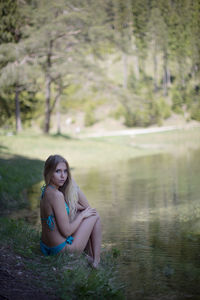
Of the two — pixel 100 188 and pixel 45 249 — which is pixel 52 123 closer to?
pixel 100 188

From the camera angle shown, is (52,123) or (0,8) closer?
(0,8)

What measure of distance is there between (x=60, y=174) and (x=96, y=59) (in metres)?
25.0

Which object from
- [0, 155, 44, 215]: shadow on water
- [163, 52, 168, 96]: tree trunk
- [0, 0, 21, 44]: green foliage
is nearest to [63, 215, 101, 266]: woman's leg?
[0, 155, 44, 215]: shadow on water

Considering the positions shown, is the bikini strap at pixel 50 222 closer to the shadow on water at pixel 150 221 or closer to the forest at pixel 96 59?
the shadow on water at pixel 150 221

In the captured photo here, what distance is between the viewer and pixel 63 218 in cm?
468

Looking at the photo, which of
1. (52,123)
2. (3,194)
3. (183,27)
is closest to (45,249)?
(3,194)

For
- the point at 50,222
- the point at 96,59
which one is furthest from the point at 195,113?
the point at 50,222

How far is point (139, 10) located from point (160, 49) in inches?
253

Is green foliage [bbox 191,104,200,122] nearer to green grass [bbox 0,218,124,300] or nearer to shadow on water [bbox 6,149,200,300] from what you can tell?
shadow on water [bbox 6,149,200,300]

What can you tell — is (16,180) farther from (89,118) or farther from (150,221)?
(89,118)

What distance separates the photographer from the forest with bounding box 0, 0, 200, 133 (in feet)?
78.6

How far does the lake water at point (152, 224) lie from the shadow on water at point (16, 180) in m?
0.35

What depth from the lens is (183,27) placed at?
42406 millimetres

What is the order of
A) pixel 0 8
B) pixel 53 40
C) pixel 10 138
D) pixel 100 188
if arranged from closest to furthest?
pixel 100 188
pixel 10 138
pixel 53 40
pixel 0 8
